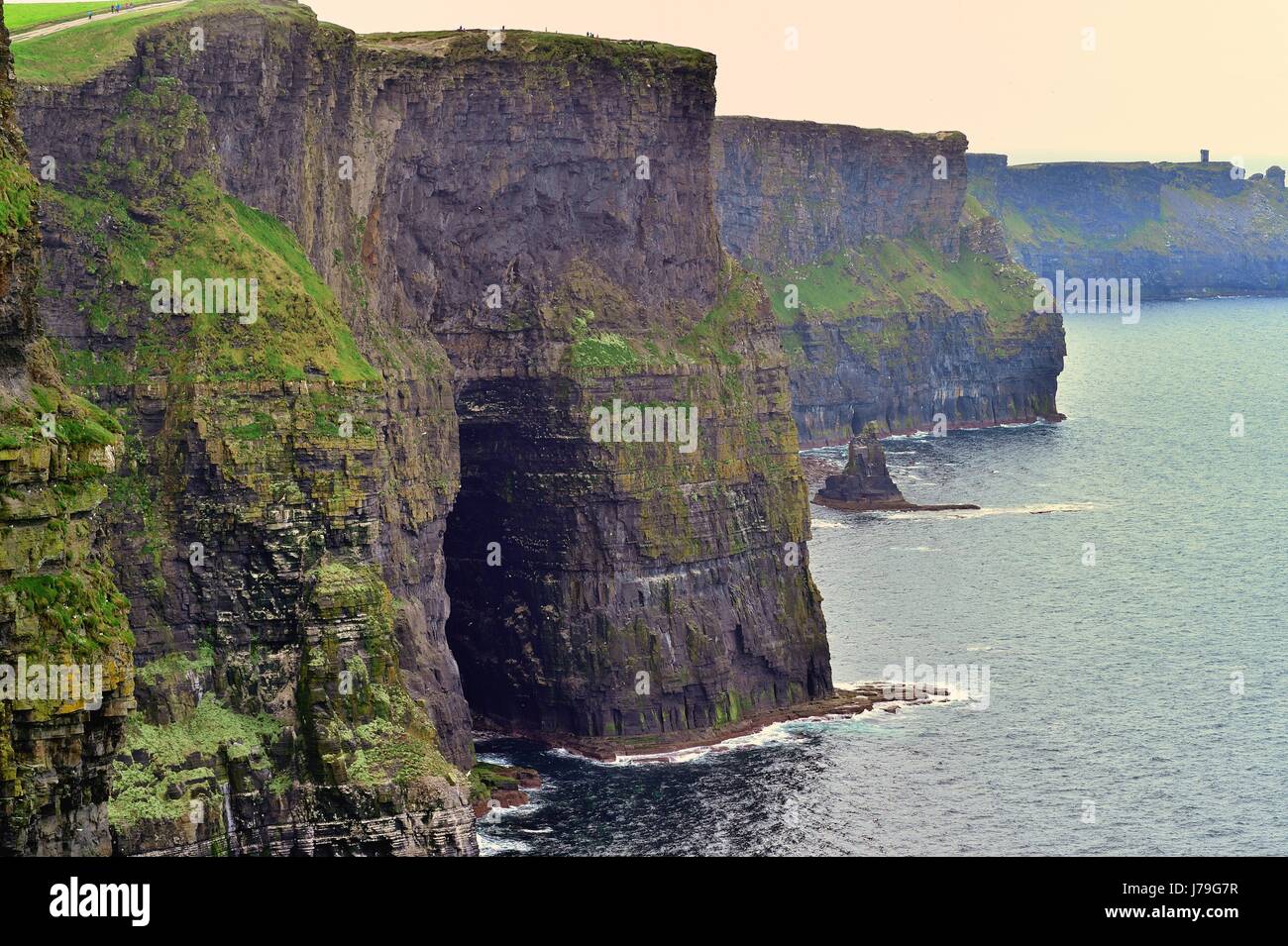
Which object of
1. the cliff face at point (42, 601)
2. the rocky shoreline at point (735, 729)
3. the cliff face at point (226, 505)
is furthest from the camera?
the rocky shoreline at point (735, 729)

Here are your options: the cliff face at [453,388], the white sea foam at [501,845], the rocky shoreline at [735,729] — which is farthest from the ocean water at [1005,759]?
the cliff face at [453,388]

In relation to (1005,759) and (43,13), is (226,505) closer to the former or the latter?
(43,13)

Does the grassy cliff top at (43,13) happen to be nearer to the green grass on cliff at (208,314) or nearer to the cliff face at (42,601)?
the green grass on cliff at (208,314)

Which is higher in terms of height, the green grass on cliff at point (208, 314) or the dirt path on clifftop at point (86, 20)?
the dirt path on clifftop at point (86, 20)

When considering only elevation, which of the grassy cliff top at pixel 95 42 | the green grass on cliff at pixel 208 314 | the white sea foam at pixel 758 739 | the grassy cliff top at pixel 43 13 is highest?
the grassy cliff top at pixel 43 13

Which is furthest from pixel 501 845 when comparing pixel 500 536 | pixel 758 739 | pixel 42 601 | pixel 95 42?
pixel 42 601
